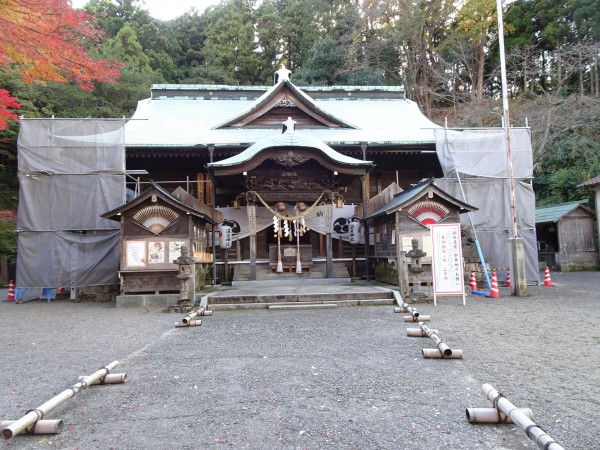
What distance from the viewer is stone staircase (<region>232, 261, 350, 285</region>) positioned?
1345 centimetres

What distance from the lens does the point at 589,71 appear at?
25.3 meters

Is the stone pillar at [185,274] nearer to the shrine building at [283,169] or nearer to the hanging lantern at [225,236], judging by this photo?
the shrine building at [283,169]

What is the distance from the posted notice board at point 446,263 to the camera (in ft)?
28.8

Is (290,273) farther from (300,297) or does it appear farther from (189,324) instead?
(189,324)

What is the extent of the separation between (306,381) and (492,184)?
37.3ft

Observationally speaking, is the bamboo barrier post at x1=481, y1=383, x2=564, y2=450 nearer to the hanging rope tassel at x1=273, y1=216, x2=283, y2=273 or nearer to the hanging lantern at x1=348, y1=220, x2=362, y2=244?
the hanging rope tassel at x1=273, y1=216, x2=283, y2=273

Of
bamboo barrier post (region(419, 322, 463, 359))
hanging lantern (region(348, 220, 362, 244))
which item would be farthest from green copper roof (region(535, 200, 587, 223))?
bamboo barrier post (region(419, 322, 463, 359))

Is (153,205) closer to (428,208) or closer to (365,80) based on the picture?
(428,208)

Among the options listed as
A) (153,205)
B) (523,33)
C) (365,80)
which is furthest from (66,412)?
(523,33)

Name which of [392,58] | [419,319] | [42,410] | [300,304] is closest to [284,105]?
[300,304]

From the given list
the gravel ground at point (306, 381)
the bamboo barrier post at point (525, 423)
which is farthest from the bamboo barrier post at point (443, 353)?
the bamboo barrier post at point (525, 423)

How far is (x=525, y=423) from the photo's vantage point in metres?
2.63

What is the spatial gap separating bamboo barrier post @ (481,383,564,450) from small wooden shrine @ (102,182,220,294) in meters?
8.52

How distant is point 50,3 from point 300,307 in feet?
47.8
